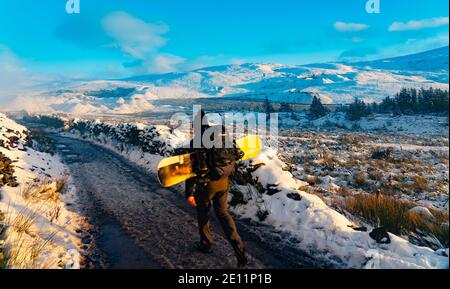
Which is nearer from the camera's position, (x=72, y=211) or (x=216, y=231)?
(x=216, y=231)

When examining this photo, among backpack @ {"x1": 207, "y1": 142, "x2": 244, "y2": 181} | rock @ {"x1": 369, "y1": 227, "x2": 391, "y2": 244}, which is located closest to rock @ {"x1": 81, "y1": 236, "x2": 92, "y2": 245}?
backpack @ {"x1": 207, "y1": 142, "x2": 244, "y2": 181}

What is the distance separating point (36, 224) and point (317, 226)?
5860mm

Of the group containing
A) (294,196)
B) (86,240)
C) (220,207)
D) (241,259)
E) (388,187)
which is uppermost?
(220,207)

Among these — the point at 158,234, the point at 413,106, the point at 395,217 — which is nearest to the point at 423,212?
the point at 395,217

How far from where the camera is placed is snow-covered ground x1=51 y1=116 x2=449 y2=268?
14.9 feet

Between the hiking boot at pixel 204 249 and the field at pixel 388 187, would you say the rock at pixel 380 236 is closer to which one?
the field at pixel 388 187

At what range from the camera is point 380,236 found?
5078 mm

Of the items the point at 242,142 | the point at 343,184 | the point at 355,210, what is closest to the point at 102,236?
the point at 242,142

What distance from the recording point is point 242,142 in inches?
260

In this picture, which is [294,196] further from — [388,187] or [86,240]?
[388,187]

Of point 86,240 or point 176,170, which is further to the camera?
point 86,240

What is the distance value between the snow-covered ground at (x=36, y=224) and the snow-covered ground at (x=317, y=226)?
3913 millimetres

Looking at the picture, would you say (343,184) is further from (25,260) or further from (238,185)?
(25,260)
